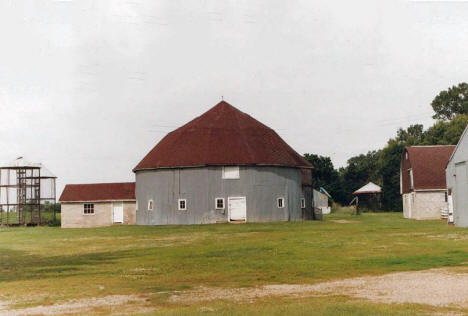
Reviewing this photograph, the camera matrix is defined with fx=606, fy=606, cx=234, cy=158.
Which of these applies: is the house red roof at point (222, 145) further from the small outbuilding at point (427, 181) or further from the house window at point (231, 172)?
the small outbuilding at point (427, 181)

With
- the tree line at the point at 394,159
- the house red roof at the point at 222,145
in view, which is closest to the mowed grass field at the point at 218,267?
the house red roof at the point at 222,145

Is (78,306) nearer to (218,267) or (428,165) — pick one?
(218,267)

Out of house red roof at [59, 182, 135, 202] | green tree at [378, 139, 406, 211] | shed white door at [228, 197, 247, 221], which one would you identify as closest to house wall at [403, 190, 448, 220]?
shed white door at [228, 197, 247, 221]

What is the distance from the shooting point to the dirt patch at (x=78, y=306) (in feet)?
37.8

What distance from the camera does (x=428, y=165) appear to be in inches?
2068

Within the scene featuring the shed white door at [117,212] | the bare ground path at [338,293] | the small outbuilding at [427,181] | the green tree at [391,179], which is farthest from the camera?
the green tree at [391,179]

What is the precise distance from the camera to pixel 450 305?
11.3 meters

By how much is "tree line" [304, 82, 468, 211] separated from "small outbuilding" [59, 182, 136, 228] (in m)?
41.3

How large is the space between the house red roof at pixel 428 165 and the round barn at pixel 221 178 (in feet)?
30.5

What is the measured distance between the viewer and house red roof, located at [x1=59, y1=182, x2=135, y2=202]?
5438 centimetres

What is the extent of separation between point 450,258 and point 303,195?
3420 cm

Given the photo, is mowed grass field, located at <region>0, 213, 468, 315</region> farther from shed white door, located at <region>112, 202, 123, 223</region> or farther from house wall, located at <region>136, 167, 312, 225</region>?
shed white door, located at <region>112, 202, 123, 223</region>

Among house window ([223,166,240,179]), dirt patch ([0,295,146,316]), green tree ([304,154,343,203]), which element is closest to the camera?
dirt patch ([0,295,146,316])

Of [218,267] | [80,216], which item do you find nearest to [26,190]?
[80,216]
